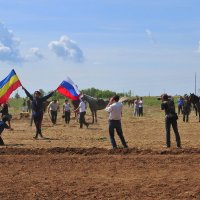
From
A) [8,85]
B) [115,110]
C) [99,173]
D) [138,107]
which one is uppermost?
[8,85]

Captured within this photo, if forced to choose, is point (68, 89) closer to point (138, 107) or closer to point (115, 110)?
point (115, 110)

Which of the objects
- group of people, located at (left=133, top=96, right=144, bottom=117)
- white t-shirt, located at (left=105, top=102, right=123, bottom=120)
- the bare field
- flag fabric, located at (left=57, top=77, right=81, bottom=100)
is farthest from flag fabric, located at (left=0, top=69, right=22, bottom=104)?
group of people, located at (left=133, top=96, right=144, bottom=117)

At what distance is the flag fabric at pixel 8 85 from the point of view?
79.1ft

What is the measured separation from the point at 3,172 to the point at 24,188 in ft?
6.83

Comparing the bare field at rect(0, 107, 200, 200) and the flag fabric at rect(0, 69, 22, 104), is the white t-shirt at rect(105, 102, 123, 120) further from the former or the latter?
the flag fabric at rect(0, 69, 22, 104)

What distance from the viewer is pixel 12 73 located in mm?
24562

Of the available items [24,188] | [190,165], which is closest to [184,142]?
[190,165]

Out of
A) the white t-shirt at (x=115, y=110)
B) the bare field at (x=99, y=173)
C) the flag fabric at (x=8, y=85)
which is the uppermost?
the flag fabric at (x=8, y=85)

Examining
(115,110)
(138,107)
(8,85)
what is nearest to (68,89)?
(8,85)

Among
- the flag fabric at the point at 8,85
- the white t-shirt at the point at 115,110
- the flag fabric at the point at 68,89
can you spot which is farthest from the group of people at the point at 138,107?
the white t-shirt at the point at 115,110

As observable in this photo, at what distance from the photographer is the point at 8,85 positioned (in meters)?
24.3

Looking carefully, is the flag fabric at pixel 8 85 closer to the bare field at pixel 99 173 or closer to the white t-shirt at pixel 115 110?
the bare field at pixel 99 173

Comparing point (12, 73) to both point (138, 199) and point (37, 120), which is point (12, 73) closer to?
point (37, 120)

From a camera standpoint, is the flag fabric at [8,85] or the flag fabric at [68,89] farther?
the flag fabric at [68,89]
